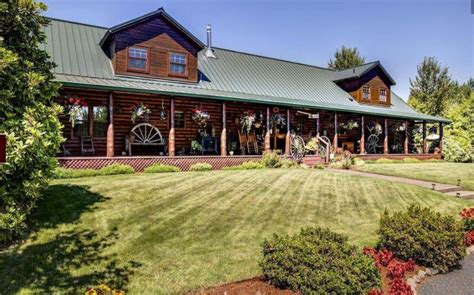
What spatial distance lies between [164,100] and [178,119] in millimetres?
1418

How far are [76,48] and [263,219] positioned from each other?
593 inches

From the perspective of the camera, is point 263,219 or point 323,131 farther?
point 323,131

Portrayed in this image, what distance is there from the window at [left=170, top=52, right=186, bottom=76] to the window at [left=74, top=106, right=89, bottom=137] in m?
5.01

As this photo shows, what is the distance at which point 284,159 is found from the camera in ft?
60.5

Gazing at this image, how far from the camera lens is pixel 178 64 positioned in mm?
19250

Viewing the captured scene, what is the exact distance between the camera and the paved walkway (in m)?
5.95

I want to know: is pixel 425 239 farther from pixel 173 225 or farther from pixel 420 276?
pixel 173 225

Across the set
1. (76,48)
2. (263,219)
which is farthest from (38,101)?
(76,48)

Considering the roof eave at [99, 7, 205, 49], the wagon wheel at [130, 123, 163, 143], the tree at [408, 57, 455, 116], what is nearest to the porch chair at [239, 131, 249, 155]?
the wagon wheel at [130, 123, 163, 143]

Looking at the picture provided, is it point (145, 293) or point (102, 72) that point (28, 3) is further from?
point (102, 72)

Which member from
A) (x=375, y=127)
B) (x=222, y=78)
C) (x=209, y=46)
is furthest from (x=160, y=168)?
(x=375, y=127)

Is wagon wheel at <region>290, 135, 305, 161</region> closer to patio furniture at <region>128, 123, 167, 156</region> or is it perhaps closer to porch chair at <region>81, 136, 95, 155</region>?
patio furniture at <region>128, 123, 167, 156</region>

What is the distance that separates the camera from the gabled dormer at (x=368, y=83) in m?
29.0

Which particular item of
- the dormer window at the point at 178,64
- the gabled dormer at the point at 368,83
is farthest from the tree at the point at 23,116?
the gabled dormer at the point at 368,83
